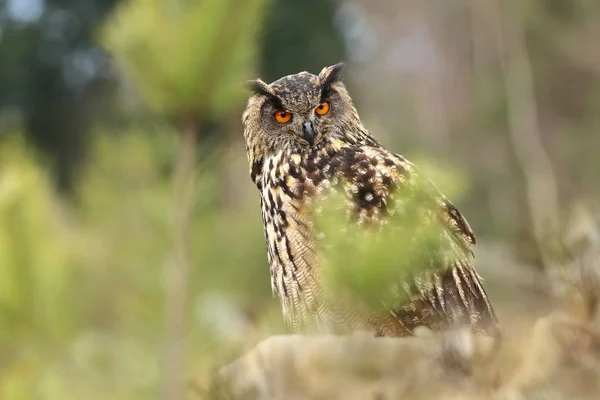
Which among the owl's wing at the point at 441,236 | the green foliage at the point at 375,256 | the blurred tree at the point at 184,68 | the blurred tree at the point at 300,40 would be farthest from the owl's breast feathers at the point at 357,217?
the blurred tree at the point at 300,40

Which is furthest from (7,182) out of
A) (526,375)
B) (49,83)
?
(49,83)

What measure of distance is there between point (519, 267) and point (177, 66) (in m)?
0.74

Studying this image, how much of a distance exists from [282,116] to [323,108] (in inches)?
3.9

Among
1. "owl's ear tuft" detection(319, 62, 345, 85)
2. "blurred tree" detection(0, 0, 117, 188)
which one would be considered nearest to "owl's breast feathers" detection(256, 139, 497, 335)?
"owl's ear tuft" detection(319, 62, 345, 85)

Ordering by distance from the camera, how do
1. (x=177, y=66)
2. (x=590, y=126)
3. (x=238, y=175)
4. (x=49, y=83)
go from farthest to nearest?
(x=590, y=126), (x=49, y=83), (x=238, y=175), (x=177, y=66)

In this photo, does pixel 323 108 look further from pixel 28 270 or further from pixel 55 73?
pixel 55 73

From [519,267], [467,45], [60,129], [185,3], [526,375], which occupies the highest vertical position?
[467,45]

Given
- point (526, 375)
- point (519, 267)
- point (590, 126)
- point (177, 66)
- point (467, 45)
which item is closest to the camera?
point (526, 375)

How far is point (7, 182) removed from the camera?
1.10 m

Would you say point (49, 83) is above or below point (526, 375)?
above

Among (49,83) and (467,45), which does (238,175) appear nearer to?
(49,83)

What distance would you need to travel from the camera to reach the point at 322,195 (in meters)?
1.76

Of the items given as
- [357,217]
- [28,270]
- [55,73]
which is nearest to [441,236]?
[357,217]

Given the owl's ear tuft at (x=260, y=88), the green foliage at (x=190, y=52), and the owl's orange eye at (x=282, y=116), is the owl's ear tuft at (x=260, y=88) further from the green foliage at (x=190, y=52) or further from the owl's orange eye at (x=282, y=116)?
the green foliage at (x=190, y=52)
